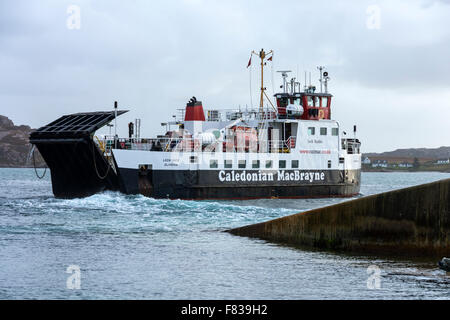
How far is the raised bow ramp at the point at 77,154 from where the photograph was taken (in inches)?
1405

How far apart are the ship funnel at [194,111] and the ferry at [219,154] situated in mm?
68

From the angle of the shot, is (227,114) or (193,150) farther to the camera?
(227,114)

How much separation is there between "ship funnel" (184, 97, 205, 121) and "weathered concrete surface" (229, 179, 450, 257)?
2827 centimetres

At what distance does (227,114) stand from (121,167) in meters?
12.6

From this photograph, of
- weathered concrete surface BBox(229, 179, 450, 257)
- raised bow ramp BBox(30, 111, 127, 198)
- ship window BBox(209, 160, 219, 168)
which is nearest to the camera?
weathered concrete surface BBox(229, 179, 450, 257)

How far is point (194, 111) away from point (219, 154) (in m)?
6.59

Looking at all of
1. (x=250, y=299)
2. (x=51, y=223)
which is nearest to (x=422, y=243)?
(x=250, y=299)

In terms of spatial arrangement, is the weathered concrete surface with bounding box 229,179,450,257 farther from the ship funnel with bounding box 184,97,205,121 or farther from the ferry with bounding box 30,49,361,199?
the ship funnel with bounding box 184,97,205,121

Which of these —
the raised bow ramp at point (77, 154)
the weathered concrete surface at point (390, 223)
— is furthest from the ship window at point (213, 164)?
the weathered concrete surface at point (390, 223)

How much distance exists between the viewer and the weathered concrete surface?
15328 mm

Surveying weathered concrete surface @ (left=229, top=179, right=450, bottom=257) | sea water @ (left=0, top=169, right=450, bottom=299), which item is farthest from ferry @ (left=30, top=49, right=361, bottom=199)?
weathered concrete surface @ (left=229, top=179, right=450, bottom=257)

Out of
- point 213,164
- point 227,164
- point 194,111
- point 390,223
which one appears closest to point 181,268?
point 390,223
